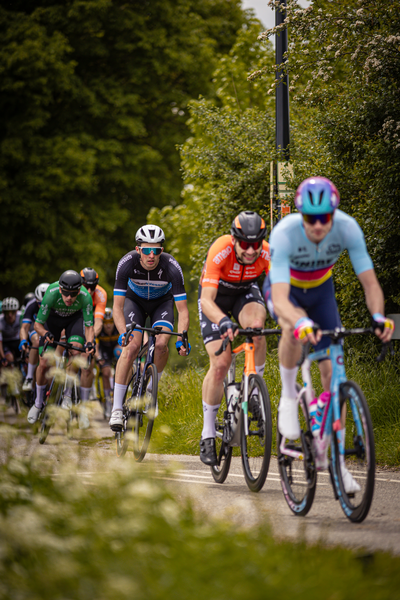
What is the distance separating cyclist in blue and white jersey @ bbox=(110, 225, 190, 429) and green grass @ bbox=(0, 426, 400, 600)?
4351mm

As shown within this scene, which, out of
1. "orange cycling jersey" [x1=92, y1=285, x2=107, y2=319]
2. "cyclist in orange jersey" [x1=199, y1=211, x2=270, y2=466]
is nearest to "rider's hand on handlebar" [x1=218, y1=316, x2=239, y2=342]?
"cyclist in orange jersey" [x1=199, y1=211, x2=270, y2=466]

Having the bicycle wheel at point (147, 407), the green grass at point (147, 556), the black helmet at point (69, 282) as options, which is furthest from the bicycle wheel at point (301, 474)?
the black helmet at point (69, 282)

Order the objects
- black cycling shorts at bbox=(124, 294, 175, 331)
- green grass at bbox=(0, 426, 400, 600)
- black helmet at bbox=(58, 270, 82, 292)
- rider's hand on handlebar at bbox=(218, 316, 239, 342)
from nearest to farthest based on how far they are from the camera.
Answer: green grass at bbox=(0, 426, 400, 600), rider's hand on handlebar at bbox=(218, 316, 239, 342), black cycling shorts at bbox=(124, 294, 175, 331), black helmet at bbox=(58, 270, 82, 292)

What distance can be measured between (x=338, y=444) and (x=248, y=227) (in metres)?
2.09

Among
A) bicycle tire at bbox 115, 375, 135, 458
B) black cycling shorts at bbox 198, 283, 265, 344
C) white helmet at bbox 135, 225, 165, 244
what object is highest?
white helmet at bbox 135, 225, 165, 244

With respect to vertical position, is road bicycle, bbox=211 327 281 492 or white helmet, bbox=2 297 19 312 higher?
white helmet, bbox=2 297 19 312

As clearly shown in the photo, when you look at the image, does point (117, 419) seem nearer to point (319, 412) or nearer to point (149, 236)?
point (149, 236)

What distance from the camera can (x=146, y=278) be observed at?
26.9 ft

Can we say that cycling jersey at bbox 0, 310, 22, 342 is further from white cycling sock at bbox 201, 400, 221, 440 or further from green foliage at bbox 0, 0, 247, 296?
white cycling sock at bbox 201, 400, 221, 440

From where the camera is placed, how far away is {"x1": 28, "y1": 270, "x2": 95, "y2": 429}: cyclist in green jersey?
10.0m

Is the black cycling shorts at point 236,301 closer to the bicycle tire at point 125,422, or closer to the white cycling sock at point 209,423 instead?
the white cycling sock at point 209,423

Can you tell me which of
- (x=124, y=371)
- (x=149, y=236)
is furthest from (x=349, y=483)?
(x=149, y=236)

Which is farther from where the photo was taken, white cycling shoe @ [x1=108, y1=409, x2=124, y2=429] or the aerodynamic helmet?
white cycling shoe @ [x1=108, y1=409, x2=124, y2=429]

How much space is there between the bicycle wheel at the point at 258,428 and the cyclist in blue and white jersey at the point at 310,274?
43 centimetres
